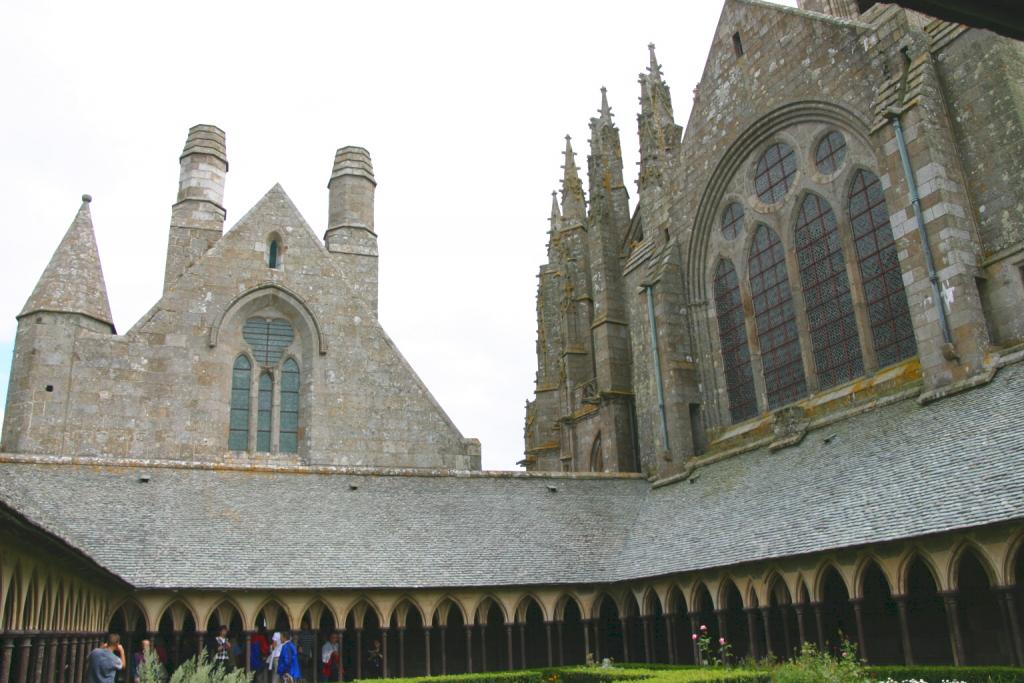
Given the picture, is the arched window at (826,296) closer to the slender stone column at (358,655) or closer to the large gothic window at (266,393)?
the slender stone column at (358,655)

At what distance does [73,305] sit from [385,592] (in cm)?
1208

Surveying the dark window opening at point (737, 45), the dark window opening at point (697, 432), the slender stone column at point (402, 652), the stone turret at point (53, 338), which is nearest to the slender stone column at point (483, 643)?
the slender stone column at point (402, 652)

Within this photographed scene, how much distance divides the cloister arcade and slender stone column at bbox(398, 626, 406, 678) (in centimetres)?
8

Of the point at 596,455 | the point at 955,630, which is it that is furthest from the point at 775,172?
the point at 955,630

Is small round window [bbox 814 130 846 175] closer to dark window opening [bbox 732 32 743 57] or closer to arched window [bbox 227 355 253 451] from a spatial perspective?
dark window opening [bbox 732 32 743 57]

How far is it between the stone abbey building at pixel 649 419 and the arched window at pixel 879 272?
0.07 m

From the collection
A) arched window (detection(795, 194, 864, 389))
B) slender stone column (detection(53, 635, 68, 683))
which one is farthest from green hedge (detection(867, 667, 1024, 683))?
slender stone column (detection(53, 635, 68, 683))

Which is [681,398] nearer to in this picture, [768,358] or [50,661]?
[768,358]

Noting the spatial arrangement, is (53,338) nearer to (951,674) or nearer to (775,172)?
(775,172)

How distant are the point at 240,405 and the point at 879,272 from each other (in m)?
17.0

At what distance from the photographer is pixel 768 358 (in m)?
22.6

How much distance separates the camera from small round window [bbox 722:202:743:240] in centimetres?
2386

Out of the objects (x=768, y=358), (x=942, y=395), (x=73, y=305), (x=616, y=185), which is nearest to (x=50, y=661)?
(x=73, y=305)

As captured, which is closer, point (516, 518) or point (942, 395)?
point (942, 395)
